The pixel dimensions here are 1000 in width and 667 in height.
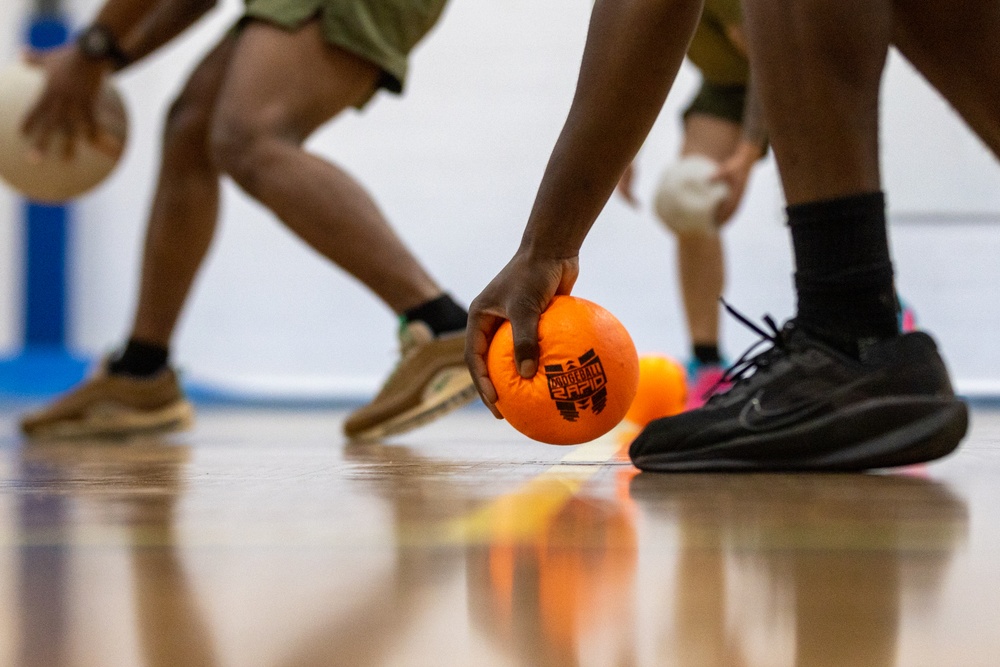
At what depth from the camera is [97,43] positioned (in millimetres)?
2406

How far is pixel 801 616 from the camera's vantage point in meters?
0.56

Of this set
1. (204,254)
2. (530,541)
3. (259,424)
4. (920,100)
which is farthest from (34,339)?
(530,541)

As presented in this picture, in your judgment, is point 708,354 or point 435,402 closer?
point 435,402

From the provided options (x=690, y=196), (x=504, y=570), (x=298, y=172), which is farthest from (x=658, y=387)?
(x=504, y=570)

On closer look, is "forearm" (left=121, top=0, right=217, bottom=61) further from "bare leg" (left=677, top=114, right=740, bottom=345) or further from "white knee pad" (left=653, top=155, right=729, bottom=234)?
"bare leg" (left=677, top=114, right=740, bottom=345)

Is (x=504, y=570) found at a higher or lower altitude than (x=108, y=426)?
lower

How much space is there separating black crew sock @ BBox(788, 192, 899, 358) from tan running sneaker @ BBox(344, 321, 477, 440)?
832 millimetres

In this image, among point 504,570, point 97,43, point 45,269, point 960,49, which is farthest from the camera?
point 45,269

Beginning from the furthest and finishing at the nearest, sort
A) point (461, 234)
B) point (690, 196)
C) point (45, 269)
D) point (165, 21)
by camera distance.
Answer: point (45, 269), point (461, 234), point (690, 196), point (165, 21)

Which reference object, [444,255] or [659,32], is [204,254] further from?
[444,255]

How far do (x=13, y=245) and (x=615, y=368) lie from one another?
564 centimetres

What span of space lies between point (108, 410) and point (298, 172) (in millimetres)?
748

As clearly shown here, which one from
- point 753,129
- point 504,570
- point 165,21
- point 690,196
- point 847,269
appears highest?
point 165,21

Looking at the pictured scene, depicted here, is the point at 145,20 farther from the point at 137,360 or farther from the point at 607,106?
the point at 607,106
